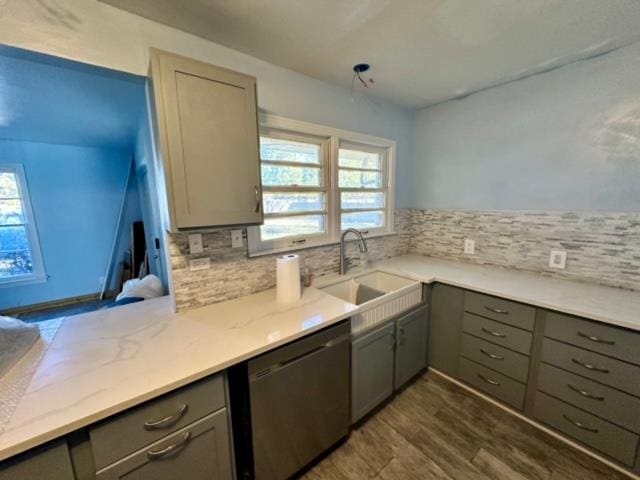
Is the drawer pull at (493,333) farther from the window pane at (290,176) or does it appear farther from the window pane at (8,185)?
the window pane at (8,185)

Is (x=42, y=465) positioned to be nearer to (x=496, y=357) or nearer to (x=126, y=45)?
(x=126, y=45)

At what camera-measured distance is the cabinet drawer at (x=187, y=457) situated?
0.86 meters

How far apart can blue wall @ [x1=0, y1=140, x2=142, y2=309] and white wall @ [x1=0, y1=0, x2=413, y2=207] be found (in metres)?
3.72

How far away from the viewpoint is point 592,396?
1.42m

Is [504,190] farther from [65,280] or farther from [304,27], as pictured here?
[65,280]

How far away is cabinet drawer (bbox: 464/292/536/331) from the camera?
161cm

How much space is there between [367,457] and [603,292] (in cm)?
183

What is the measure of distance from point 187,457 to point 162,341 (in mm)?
464

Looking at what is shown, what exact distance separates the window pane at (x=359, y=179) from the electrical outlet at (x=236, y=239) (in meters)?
1.00

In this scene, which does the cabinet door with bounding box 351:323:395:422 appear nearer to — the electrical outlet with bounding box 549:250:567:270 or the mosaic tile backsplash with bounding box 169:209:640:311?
the mosaic tile backsplash with bounding box 169:209:640:311

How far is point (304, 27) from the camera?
1.32m

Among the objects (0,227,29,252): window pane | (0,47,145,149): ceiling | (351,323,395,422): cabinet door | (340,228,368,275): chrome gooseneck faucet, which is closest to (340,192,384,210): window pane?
(340,228,368,275): chrome gooseneck faucet

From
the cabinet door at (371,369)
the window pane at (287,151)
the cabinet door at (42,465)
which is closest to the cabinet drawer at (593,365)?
the cabinet door at (371,369)

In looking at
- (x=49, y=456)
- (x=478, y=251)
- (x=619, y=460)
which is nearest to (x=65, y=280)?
(x=49, y=456)
